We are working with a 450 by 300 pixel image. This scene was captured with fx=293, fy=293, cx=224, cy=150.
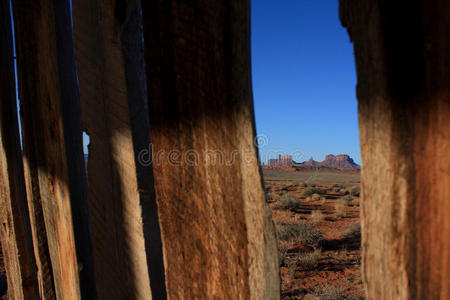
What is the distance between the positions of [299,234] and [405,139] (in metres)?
7.65

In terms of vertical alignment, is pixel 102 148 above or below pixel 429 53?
below

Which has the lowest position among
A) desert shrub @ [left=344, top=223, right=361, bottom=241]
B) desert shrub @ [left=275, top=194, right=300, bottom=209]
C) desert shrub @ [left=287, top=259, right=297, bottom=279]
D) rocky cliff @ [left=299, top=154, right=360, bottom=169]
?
rocky cliff @ [left=299, top=154, right=360, bottom=169]

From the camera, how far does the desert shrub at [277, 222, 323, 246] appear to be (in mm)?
7215

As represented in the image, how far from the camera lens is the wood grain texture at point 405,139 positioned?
393 mm

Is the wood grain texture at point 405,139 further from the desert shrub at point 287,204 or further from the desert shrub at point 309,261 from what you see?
the desert shrub at point 287,204

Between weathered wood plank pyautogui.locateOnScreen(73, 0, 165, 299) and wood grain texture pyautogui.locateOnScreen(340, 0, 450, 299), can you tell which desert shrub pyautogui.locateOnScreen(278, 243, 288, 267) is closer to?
weathered wood plank pyautogui.locateOnScreen(73, 0, 165, 299)

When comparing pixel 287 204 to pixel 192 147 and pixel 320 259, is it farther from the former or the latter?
pixel 192 147

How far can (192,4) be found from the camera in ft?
1.94

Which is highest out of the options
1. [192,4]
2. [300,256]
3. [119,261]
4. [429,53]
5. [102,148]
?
[192,4]

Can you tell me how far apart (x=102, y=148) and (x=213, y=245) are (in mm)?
571

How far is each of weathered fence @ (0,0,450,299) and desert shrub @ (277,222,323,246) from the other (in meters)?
6.73

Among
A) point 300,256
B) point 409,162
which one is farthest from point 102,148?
point 300,256

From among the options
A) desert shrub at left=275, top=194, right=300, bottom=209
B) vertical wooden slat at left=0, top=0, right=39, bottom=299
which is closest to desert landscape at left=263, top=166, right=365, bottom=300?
desert shrub at left=275, top=194, right=300, bottom=209

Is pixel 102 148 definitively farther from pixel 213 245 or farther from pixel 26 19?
pixel 26 19
